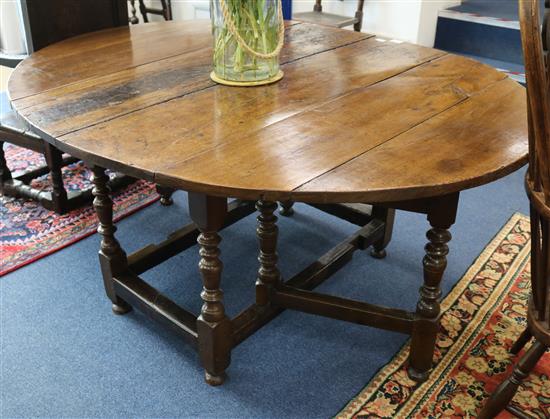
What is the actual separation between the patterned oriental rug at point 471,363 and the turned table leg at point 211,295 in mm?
347

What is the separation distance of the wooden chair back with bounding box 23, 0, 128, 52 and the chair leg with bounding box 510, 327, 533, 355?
1.97 metres

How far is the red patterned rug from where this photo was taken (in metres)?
2.11

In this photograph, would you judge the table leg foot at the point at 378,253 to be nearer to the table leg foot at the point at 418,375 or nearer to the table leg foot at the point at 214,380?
the table leg foot at the point at 418,375

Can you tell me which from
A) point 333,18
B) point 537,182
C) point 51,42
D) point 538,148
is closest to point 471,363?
point 537,182

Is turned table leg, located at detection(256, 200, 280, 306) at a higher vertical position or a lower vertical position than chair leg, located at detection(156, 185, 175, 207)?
higher

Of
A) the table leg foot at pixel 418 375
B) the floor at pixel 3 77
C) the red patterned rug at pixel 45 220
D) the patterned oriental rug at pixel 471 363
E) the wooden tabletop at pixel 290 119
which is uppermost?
the wooden tabletop at pixel 290 119

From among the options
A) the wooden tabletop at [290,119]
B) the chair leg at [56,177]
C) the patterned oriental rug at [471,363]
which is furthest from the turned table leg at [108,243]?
the patterned oriental rug at [471,363]

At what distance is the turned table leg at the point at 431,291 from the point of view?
134 centimetres

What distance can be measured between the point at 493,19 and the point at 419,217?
1.90 m

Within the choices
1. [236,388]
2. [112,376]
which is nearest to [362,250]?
[236,388]

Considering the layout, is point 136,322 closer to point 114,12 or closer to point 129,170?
point 129,170

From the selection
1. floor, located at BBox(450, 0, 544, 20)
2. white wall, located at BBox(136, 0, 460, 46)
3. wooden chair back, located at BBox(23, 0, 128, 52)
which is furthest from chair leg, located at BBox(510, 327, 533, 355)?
floor, located at BBox(450, 0, 544, 20)

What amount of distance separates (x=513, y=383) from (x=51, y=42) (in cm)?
201

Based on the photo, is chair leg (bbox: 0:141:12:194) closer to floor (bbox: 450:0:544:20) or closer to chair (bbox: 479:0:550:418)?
chair (bbox: 479:0:550:418)
